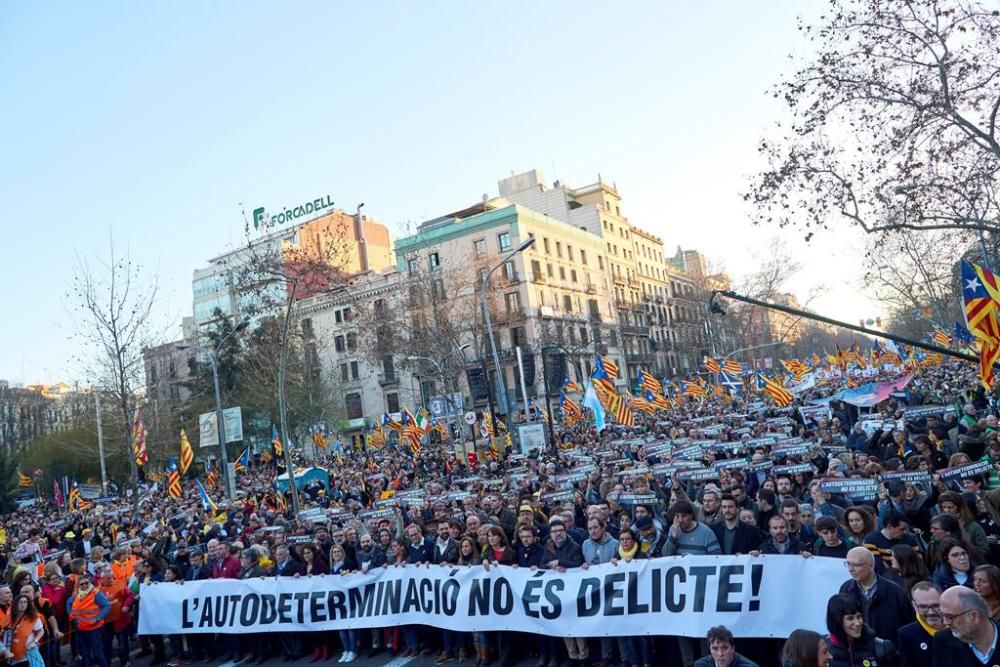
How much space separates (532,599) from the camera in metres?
8.38

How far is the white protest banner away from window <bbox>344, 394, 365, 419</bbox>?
181 feet

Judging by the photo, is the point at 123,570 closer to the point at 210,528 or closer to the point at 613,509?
the point at 210,528

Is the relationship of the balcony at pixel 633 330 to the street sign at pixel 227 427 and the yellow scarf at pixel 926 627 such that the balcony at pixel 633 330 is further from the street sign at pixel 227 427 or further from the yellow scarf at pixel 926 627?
the yellow scarf at pixel 926 627

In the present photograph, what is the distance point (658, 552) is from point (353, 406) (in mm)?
59868

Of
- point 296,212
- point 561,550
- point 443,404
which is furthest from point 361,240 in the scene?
point 561,550

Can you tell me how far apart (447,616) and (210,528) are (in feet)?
32.8

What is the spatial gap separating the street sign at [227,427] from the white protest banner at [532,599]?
40.7 feet

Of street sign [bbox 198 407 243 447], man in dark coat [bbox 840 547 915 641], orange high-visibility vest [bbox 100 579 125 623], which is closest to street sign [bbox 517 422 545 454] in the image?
street sign [bbox 198 407 243 447]

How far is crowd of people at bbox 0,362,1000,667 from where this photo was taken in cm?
500

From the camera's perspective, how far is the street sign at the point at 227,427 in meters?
23.5

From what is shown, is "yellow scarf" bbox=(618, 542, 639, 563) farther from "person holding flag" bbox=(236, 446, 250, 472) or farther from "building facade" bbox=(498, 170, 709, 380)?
"building facade" bbox=(498, 170, 709, 380)

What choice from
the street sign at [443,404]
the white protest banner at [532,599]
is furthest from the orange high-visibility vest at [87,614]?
the street sign at [443,404]

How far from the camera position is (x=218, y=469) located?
40750mm

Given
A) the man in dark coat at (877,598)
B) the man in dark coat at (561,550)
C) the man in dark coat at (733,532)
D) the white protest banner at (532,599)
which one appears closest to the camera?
the man in dark coat at (877,598)
